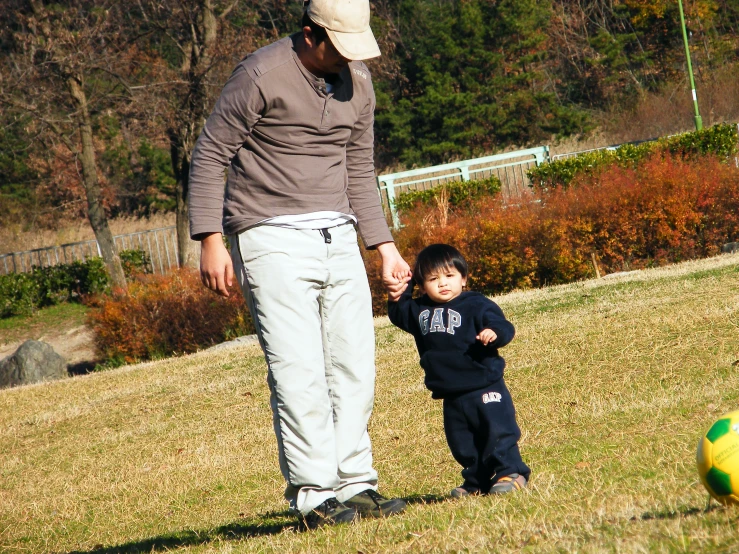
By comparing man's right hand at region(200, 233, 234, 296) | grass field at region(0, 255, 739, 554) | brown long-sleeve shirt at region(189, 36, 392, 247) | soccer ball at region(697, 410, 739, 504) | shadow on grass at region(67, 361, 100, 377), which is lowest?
shadow on grass at region(67, 361, 100, 377)

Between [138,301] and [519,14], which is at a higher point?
[519,14]

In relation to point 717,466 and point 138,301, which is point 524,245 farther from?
point 717,466

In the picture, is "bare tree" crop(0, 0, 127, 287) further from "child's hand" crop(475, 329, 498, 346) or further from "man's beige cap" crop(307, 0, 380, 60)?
"man's beige cap" crop(307, 0, 380, 60)

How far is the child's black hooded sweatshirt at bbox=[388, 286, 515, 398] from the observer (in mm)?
4191

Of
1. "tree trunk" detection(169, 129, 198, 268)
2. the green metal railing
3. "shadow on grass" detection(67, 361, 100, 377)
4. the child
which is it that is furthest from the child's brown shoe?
"tree trunk" detection(169, 129, 198, 268)

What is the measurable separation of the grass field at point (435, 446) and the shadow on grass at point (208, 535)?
0.9 inches

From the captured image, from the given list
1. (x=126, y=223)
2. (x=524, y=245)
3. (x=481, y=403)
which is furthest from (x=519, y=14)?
(x=481, y=403)

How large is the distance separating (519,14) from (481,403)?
39200 mm

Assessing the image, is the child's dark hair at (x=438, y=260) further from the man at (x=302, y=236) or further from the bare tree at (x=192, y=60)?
the bare tree at (x=192, y=60)

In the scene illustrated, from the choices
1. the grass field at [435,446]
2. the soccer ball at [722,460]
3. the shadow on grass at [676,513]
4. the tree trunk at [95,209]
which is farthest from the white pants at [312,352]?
the tree trunk at [95,209]

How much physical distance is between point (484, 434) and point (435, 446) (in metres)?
2.29

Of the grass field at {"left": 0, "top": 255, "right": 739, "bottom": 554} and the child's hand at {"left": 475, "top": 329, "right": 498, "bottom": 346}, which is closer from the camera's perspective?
the grass field at {"left": 0, "top": 255, "right": 739, "bottom": 554}

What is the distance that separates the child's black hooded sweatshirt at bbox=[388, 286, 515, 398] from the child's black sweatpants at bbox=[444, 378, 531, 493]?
0.06 m

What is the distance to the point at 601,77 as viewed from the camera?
144 ft
